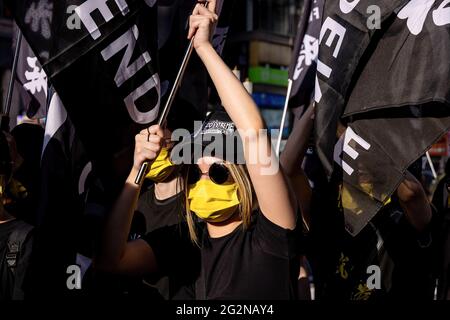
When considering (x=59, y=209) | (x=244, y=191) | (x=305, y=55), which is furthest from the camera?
(x=305, y=55)

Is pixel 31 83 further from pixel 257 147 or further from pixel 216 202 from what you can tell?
pixel 257 147

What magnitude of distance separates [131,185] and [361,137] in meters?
1.20

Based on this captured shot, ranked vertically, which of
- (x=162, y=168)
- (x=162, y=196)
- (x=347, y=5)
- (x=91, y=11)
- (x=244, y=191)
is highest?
(x=347, y=5)

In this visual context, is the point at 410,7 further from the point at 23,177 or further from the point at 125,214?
the point at 23,177

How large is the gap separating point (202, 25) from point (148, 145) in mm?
532

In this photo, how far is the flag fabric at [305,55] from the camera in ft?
13.6

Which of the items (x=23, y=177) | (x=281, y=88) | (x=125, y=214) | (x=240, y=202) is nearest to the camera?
(x=125, y=214)

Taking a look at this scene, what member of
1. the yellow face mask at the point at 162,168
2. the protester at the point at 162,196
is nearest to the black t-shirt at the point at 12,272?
the protester at the point at 162,196

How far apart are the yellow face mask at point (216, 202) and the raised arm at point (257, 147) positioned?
243 millimetres

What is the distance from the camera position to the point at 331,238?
310 centimetres

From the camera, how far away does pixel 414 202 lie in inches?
119

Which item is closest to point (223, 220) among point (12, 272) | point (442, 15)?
point (12, 272)

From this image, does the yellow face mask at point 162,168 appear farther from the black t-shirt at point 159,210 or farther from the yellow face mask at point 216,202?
the yellow face mask at point 216,202
